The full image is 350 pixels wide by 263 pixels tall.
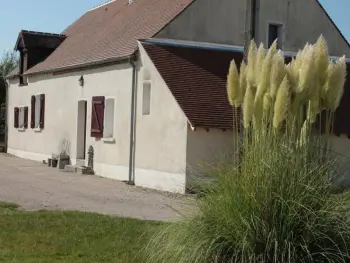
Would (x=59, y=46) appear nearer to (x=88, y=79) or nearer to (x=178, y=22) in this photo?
(x=88, y=79)

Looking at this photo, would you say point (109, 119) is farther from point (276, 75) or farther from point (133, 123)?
point (276, 75)

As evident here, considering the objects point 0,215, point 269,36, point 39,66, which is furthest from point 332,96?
point 39,66

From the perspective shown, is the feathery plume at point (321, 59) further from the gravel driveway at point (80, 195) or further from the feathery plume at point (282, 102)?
the gravel driveway at point (80, 195)

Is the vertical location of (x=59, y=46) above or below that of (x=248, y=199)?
above

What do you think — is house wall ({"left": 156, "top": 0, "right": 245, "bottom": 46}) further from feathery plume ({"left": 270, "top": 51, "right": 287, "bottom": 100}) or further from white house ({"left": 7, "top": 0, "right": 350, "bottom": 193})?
feathery plume ({"left": 270, "top": 51, "right": 287, "bottom": 100})

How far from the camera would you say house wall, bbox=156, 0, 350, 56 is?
Result: 1798cm

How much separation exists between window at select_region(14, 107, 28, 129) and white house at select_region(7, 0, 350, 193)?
886 mm

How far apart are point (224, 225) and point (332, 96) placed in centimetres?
147

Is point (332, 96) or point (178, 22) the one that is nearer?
point (332, 96)

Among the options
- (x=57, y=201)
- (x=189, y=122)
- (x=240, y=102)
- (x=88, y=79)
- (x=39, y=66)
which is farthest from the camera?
(x=39, y=66)

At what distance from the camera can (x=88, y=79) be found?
65.1 ft

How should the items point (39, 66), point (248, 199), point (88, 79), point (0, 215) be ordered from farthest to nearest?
point (39, 66)
point (88, 79)
point (0, 215)
point (248, 199)

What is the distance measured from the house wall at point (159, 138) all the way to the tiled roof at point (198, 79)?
23 cm

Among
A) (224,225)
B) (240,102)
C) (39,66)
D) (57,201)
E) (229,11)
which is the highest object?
(229,11)
